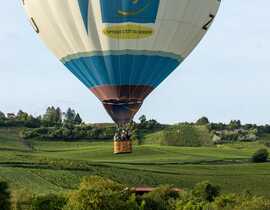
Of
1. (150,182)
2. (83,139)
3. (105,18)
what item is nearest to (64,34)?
(105,18)

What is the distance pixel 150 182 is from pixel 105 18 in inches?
936

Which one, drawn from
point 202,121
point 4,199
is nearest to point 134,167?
point 4,199

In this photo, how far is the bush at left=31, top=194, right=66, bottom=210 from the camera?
49594mm

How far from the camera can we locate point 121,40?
4456 cm

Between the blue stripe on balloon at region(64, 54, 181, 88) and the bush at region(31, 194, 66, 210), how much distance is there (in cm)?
759

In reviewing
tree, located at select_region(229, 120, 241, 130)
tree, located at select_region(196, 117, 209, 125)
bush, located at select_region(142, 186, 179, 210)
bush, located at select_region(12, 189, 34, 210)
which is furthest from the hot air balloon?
tree, located at select_region(196, 117, 209, 125)

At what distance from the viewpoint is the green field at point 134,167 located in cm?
6378

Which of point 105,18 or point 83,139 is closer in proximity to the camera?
point 105,18

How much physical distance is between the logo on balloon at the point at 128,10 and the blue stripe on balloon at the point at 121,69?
6.01 feet

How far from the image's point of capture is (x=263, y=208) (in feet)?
Result: 161

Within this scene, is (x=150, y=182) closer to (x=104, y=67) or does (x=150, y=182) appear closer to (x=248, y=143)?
(x=104, y=67)

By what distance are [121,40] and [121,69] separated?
141 centimetres

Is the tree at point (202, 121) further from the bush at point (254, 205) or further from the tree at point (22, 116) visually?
the bush at point (254, 205)

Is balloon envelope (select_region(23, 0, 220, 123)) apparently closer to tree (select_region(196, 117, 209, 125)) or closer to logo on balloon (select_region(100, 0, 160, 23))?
logo on balloon (select_region(100, 0, 160, 23))
